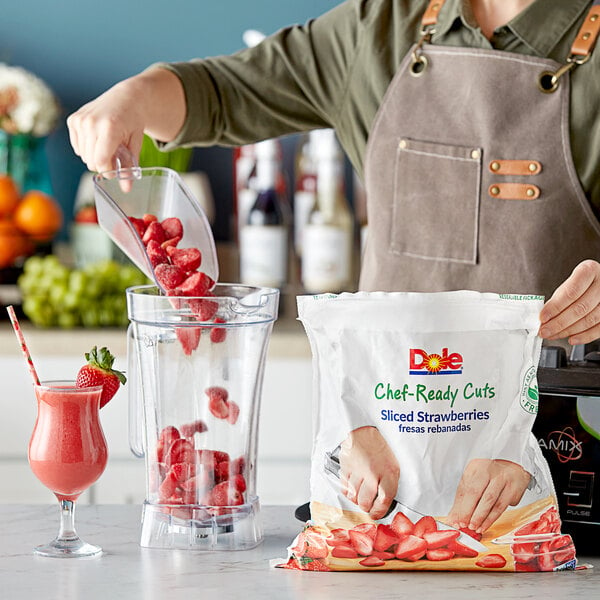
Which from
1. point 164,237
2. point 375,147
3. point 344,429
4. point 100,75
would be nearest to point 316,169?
point 100,75

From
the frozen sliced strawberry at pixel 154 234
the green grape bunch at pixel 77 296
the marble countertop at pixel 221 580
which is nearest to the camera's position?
the marble countertop at pixel 221 580

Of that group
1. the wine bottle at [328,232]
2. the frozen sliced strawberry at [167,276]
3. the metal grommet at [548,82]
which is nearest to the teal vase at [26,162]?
the wine bottle at [328,232]

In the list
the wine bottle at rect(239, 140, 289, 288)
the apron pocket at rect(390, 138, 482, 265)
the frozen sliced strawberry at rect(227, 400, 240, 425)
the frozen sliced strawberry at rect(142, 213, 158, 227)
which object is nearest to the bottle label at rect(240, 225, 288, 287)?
the wine bottle at rect(239, 140, 289, 288)

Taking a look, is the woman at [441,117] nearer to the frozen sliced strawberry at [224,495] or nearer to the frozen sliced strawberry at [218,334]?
the frozen sliced strawberry at [218,334]

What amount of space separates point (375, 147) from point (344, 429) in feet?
2.31

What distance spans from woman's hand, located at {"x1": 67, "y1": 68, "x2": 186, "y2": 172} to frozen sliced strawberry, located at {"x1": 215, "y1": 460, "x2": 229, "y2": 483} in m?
0.38

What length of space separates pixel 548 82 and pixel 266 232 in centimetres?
103

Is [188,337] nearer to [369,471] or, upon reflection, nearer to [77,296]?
[369,471]

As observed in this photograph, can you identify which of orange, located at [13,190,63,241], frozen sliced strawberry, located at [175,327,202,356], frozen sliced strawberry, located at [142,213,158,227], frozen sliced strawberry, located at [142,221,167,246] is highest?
orange, located at [13,190,63,241]

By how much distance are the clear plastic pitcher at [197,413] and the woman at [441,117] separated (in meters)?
0.37

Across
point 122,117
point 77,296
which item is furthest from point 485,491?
point 77,296

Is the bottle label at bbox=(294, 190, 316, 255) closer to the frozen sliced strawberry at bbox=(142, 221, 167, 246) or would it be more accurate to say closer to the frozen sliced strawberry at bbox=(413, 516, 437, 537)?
the frozen sliced strawberry at bbox=(142, 221, 167, 246)

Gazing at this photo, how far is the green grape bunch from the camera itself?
2.22 m

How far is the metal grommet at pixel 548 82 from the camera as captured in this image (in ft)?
4.57
